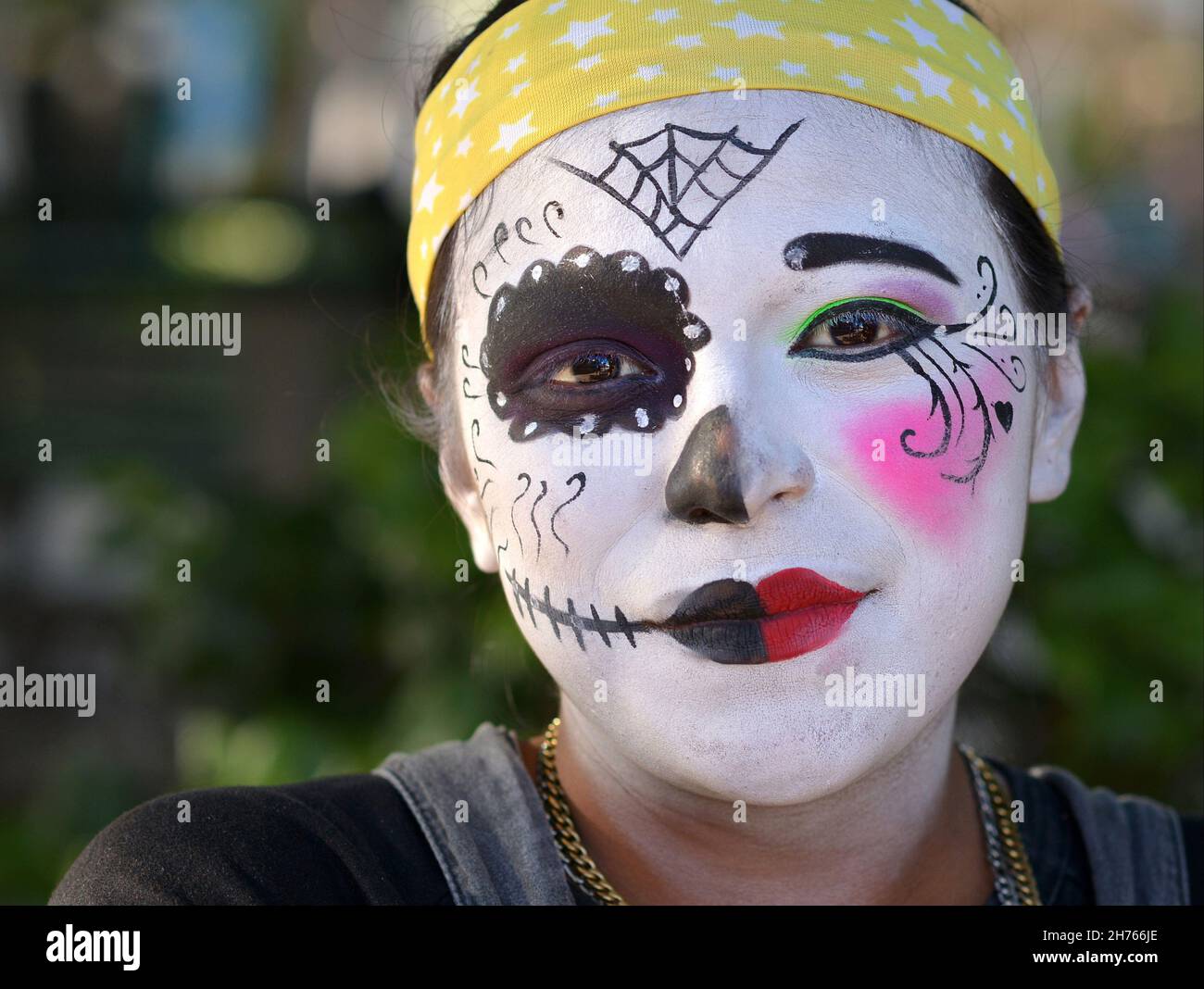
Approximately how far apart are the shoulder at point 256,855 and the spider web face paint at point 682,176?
2.65 feet

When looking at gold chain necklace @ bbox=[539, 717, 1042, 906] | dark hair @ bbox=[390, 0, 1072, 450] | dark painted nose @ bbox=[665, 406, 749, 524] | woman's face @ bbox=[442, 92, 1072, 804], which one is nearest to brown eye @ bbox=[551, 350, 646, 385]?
woman's face @ bbox=[442, 92, 1072, 804]

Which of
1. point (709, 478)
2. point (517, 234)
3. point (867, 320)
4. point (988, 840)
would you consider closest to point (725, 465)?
point (709, 478)

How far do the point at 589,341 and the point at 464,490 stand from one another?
1.22ft

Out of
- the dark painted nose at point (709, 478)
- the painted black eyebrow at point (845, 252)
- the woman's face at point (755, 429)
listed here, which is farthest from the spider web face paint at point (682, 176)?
the dark painted nose at point (709, 478)

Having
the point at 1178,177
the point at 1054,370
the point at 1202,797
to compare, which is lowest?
the point at 1202,797

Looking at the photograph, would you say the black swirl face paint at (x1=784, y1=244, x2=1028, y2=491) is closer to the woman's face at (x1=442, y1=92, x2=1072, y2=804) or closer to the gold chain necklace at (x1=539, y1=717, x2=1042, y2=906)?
the woman's face at (x1=442, y1=92, x2=1072, y2=804)

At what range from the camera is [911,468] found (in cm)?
166

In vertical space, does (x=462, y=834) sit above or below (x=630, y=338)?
below

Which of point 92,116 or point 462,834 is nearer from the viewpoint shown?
point 462,834

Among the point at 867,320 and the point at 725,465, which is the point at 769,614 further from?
the point at 867,320
